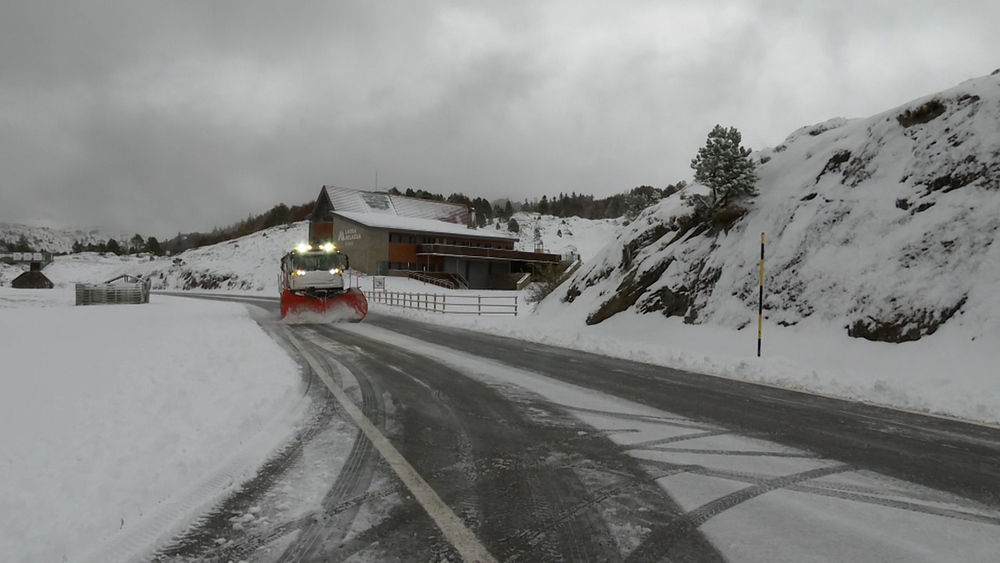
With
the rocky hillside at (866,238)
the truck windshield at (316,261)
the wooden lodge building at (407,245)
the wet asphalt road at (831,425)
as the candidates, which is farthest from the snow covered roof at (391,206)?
the wet asphalt road at (831,425)

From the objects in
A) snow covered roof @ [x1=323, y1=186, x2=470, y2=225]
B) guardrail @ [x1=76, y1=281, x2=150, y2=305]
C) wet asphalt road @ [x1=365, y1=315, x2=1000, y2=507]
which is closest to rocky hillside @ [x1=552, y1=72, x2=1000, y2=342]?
wet asphalt road @ [x1=365, y1=315, x2=1000, y2=507]

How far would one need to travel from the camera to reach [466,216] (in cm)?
7431

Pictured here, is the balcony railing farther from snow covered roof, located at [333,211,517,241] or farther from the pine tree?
the pine tree

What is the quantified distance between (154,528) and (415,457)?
1.87 meters

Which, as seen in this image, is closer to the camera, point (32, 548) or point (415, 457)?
point (32, 548)

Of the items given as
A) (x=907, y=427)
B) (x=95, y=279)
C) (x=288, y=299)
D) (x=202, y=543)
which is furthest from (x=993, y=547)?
(x=95, y=279)

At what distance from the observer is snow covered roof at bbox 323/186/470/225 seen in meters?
61.9

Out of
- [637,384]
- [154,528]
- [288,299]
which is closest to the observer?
[154,528]

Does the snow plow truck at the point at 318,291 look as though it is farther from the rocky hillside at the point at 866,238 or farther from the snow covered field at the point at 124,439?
the rocky hillside at the point at 866,238

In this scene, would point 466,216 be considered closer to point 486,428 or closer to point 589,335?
point 589,335

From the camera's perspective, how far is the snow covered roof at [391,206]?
61.9 m

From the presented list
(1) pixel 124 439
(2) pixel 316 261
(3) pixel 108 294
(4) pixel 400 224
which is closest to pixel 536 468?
(1) pixel 124 439

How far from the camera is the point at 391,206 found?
66.4 meters

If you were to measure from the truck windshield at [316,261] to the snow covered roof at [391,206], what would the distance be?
42.2 metres
